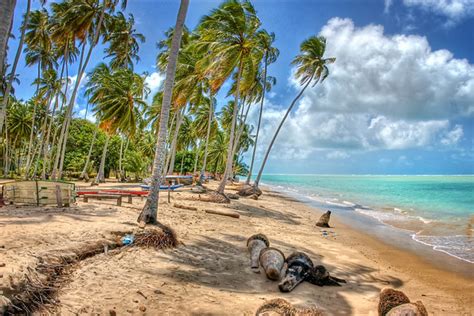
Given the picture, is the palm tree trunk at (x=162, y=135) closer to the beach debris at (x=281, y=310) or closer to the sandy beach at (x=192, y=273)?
the sandy beach at (x=192, y=273)

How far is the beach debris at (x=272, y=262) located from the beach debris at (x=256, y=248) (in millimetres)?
154

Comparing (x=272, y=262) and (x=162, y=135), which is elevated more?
(x=162, y=135)

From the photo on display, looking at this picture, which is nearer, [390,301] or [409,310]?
[409,310]

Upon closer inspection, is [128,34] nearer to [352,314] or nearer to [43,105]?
[43,105]

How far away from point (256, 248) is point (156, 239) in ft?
7.79

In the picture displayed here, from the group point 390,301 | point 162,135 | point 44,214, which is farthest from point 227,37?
point 390,301

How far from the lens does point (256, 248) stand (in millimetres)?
7180

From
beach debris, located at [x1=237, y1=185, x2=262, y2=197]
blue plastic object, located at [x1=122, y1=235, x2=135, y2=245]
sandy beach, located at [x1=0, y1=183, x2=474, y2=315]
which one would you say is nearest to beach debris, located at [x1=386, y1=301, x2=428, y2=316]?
sandy beach, located at [x1=0, y1=183, x2=474, y2=315]

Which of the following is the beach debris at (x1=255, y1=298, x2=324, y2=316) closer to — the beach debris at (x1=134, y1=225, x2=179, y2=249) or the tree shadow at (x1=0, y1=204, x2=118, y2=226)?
the beach debris at (x1=134, y1=225, x2=179, y2=249)

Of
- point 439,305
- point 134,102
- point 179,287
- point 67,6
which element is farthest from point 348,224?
point 67,6

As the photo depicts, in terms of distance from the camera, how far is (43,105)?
3841 centimetres

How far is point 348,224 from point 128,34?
23.9 m

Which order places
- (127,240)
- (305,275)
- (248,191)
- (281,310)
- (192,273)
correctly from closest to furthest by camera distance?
(281,310), (192,273), (305,275), (127,240), (248,191)

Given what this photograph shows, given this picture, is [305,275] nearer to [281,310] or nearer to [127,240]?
[281,310]
